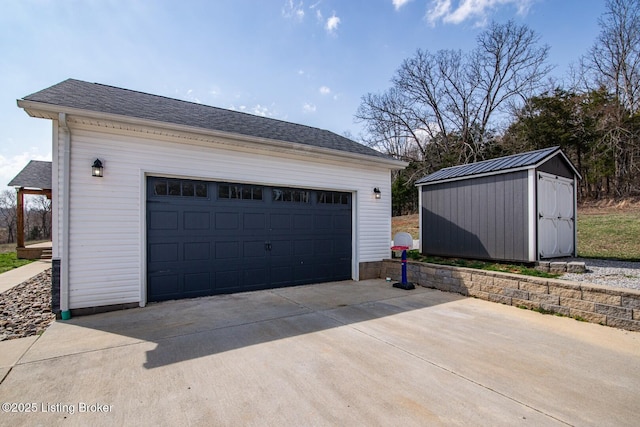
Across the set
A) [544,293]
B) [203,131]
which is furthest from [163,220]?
[544,293]

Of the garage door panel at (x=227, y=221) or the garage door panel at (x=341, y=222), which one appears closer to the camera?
the garage door panel at (x=227, y=221)

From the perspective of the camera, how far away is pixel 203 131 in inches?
198

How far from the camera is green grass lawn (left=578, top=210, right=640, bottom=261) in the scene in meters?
7.37

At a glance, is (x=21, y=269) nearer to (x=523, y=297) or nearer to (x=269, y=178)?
(x=269, y=178)

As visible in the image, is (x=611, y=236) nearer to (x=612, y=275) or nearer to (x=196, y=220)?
(x=612, y=275)

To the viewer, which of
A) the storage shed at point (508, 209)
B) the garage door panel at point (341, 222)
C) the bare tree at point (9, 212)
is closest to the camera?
the storage shed at point (508, 209)

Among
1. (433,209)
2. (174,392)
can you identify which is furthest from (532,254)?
(174,392)

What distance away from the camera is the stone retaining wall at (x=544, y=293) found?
3.75 m

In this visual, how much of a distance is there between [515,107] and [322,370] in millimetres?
22237

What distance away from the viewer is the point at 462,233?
7074 millimetres

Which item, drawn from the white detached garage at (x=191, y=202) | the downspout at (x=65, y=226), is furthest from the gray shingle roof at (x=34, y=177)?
the downspout at (x=65, y=226)

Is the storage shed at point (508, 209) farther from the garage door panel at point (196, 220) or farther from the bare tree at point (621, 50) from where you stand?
the bare tree at point (621, 50)

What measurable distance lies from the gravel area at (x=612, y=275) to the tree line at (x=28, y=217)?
80.0 feet

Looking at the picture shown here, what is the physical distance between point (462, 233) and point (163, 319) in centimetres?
638
